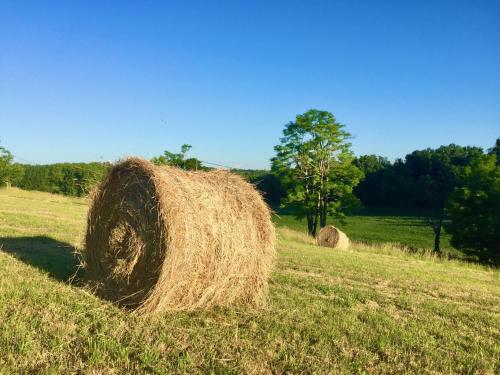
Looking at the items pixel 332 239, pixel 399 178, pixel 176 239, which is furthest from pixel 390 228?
pixel 176 239

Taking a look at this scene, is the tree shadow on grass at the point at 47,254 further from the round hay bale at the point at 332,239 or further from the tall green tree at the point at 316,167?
the tall green tree at the point at 316,167

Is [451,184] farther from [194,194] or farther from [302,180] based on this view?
[194,194]

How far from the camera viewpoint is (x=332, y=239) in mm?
22562

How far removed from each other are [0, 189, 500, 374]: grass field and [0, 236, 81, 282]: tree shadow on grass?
0.08 m

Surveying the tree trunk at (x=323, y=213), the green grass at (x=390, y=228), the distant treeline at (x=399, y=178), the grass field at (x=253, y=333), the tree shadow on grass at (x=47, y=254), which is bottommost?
the green grass at (x=390, y=228)

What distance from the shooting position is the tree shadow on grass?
7730 millimetres

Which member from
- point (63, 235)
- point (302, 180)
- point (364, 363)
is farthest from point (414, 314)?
point (302, 180)

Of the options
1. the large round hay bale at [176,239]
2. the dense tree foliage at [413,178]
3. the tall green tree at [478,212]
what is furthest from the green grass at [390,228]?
the large round hay bale at [176,239]

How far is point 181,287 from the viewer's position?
598 cm

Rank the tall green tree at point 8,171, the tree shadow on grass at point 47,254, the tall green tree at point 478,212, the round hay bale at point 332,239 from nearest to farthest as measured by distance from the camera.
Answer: the tree shadow on grass at point 47,254
the round hay bale at point 332,239
the tall green tree at point 478,212
the tall green tree at point 8,171

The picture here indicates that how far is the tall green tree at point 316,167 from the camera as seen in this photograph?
110ft

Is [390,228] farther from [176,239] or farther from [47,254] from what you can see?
[176,239]

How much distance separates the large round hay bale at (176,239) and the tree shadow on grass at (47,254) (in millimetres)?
748

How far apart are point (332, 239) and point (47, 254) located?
1581 centimetres
